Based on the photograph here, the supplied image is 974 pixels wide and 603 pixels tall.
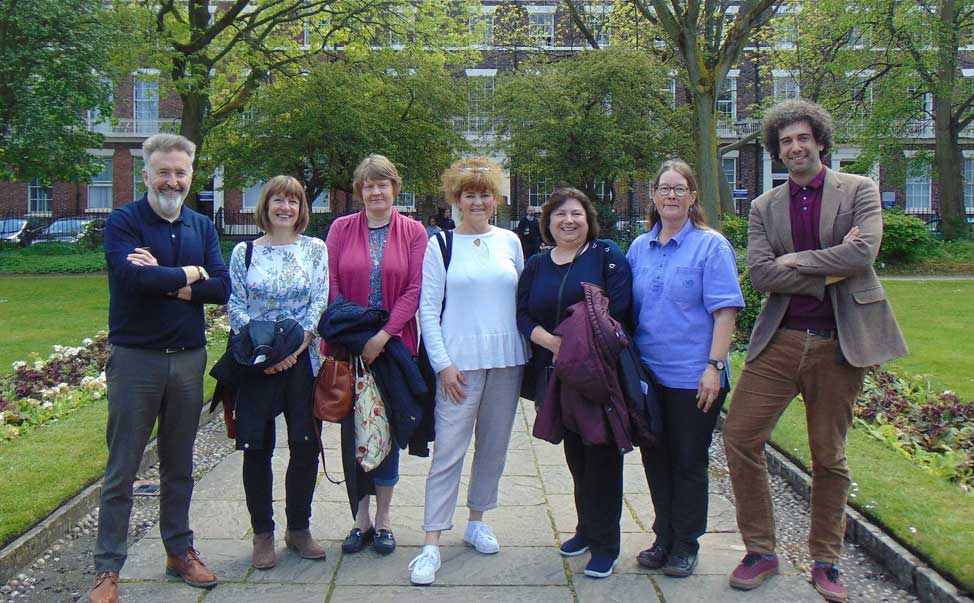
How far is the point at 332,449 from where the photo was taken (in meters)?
6.76

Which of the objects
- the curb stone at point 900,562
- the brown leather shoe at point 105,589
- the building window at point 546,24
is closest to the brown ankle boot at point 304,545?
the brown leather shoe at point 105,589

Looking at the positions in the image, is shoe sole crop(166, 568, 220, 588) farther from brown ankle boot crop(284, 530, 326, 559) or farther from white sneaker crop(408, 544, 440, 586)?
white sneaker crop(408, 544, 440, 586)

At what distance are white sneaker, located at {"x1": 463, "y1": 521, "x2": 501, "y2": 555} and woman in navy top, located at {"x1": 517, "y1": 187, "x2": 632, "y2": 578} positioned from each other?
0.52 metres

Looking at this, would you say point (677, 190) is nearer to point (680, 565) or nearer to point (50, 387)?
point (680, 565)

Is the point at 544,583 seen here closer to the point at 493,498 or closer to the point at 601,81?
the point at 493,498

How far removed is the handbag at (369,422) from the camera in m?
4.23

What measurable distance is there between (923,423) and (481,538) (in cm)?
429

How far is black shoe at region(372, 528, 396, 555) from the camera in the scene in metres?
4.47

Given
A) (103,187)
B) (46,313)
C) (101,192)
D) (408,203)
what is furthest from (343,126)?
(101,192)

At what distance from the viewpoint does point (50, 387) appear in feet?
27.8

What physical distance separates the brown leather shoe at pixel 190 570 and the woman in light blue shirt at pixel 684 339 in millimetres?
→ 2221

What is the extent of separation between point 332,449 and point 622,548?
2.95 metres

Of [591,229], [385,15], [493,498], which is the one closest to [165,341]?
[493,498]

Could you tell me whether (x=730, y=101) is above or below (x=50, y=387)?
above
